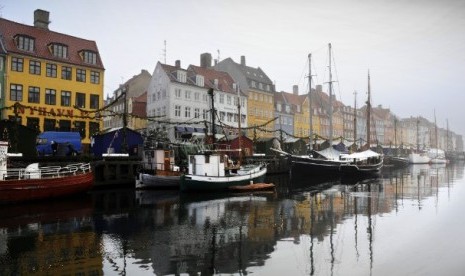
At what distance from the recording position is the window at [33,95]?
Answer: 148 ft

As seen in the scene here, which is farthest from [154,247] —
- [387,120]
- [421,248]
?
[387,120]

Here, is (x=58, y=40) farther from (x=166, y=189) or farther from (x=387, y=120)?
(x=387, y=120)

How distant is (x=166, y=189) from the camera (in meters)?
34.8

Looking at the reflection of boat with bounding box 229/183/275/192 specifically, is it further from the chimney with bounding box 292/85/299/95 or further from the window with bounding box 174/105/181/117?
the chimney with bounding box 292/85/299/95

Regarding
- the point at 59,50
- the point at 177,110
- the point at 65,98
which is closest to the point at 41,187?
the point at 65,98

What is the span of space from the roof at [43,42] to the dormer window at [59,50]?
0.42m

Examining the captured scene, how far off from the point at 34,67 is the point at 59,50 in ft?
13.5

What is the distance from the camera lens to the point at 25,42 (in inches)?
1785

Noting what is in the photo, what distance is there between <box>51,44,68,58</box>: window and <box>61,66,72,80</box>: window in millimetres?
1654

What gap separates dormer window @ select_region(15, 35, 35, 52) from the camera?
4478 centimetres

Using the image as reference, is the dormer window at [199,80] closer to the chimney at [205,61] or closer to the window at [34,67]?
the chimney at [205,61]

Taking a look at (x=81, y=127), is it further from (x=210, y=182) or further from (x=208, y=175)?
(x=210, y=182)

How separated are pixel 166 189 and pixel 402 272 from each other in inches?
1026

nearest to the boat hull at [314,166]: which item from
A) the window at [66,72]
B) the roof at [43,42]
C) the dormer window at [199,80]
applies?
Answer: the dormer window at [199,80]
